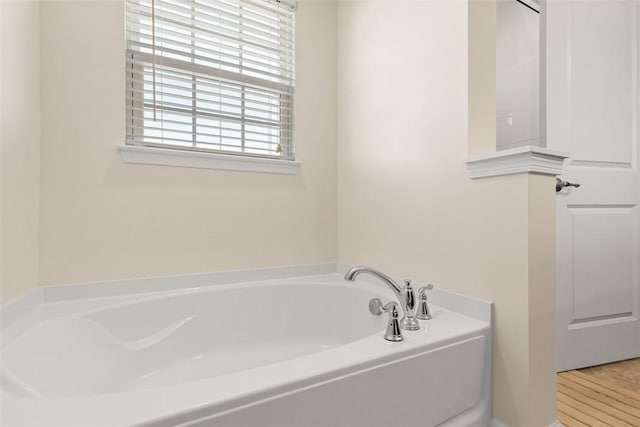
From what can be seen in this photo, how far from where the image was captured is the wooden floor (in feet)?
4.50

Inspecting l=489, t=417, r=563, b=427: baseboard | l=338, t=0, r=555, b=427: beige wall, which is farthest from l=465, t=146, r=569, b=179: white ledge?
l=489, t=417, r=563, b=427: baseboard

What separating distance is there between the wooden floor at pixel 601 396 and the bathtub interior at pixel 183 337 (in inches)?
33.9

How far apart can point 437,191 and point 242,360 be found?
3.90 ft

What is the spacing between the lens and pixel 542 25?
5.95ft

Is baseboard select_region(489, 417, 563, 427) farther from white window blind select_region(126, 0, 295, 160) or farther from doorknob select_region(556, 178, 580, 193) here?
white window blind select_region(126, 0, 295, 160)

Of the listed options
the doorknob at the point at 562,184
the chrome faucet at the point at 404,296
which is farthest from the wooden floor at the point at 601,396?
the doorknob at the point at 562,184

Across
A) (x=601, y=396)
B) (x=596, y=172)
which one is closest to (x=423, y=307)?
(x=601, y=396)

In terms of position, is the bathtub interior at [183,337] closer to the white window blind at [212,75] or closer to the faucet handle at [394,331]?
the faucet handle at [394,331]

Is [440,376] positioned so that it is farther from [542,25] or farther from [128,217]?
[542,25]

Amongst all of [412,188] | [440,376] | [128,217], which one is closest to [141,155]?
[128,217]

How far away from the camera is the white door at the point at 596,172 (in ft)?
5.86

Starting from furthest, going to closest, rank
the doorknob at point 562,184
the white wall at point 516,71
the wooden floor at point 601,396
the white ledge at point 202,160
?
the white wall at point 516,71, the doorknob at point 562,184, the white ledge at point 202,160, the wooden floor at point 601,396

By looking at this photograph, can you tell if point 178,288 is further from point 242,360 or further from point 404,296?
point 404,296

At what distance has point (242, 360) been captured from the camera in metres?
1.63
